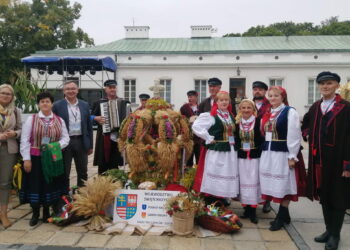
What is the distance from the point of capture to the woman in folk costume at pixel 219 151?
404 centimetres

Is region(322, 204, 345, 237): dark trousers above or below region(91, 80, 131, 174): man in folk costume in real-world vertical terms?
below

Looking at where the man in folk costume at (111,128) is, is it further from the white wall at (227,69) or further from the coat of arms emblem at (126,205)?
the white wall at (227,69)

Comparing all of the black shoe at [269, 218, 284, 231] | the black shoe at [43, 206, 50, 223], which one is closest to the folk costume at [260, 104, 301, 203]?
the black shoe at [269, 218, 284, 231]

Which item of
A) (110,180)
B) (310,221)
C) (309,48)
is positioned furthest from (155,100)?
(309,48)

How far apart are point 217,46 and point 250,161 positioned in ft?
53.3

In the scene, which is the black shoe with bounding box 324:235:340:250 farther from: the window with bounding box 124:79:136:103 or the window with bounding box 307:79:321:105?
the window with bounding box 124:79:136:103

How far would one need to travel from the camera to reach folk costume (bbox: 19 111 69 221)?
154 inches

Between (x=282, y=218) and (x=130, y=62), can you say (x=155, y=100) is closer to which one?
(x=282, y=218)

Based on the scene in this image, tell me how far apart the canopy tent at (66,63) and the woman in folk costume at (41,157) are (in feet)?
30.7

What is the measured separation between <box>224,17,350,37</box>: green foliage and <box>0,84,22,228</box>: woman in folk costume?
29.3m

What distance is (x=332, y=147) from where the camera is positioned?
11.0 ft

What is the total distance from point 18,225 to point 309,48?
58.7ft

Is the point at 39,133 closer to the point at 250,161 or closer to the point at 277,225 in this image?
the point at 250,161

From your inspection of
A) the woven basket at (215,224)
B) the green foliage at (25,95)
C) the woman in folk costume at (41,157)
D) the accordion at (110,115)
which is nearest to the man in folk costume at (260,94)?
the woven basket at (215,224)
